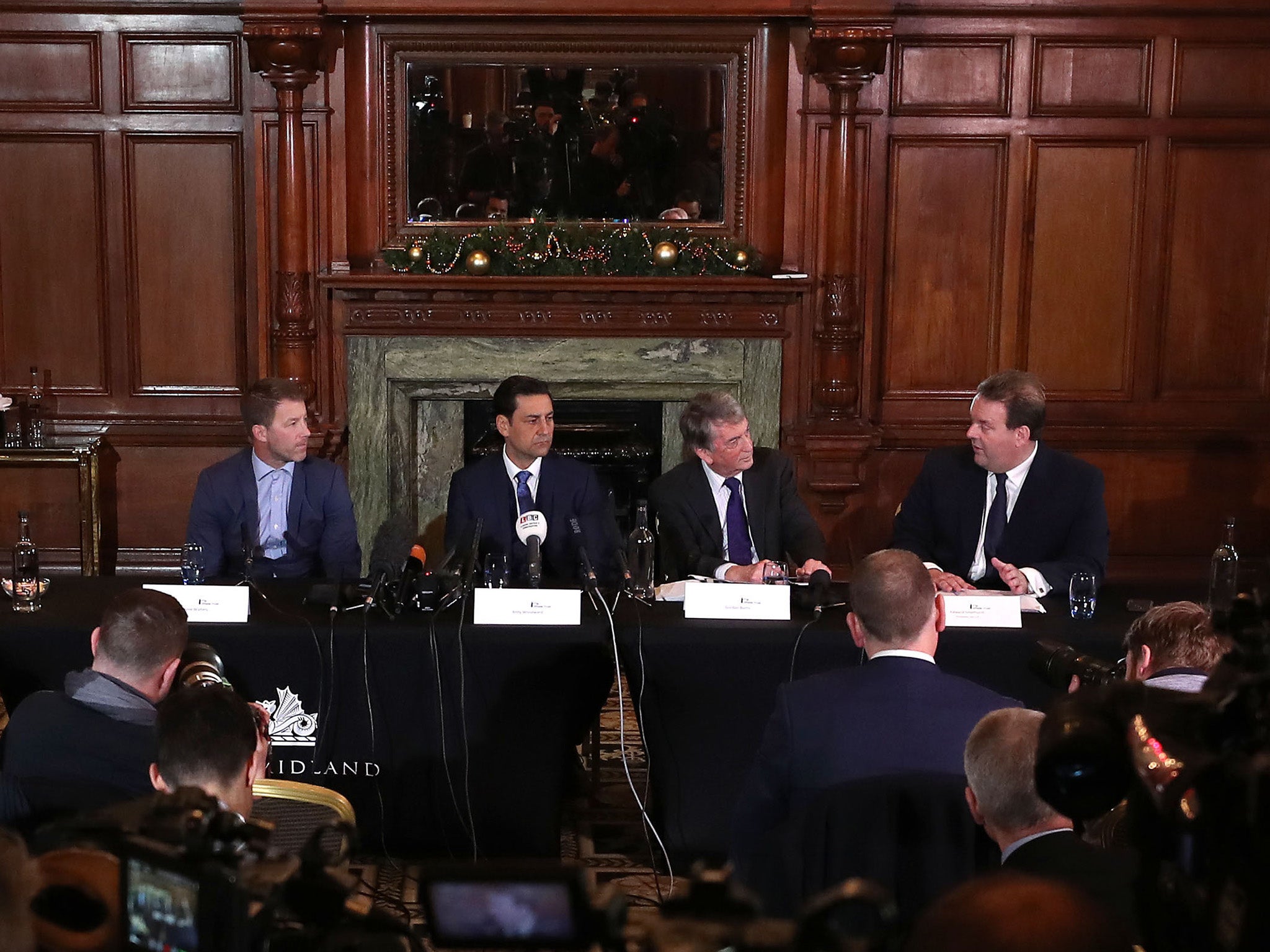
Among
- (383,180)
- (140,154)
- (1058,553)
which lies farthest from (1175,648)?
(140,154)

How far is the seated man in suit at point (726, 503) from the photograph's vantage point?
14.8 ft

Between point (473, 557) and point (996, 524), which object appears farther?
point (996, 524)

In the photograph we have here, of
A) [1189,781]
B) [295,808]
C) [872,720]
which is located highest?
[1189,781]

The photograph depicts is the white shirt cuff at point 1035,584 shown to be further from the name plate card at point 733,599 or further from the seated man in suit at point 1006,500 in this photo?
the name plate card at point 733,599

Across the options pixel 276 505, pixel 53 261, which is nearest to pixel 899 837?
pixel 276 505

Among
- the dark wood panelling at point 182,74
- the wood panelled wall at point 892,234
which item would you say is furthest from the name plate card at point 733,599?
the dark wood panelling at point 182,74

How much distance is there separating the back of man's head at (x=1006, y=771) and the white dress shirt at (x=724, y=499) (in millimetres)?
2529

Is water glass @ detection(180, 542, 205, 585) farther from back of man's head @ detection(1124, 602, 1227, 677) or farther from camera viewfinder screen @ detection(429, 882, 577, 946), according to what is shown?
camera viewfinder screen @ detection(429, 882, 577, 946)

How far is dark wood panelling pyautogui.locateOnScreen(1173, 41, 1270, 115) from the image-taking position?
623cm

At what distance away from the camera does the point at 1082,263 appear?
20.9 feet

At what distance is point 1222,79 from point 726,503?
3.29 meters

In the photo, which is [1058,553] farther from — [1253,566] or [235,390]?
[235,390]

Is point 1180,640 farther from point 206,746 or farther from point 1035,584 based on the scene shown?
point 206,746

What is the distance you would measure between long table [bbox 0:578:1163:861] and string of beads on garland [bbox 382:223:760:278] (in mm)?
2817
